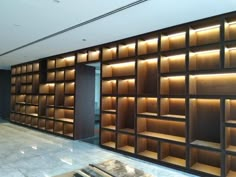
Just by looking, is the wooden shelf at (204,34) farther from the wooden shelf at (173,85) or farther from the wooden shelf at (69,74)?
the wooden shelf at (69,74)

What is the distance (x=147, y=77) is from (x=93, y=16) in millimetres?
1962

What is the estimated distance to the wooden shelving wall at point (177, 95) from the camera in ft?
11.4

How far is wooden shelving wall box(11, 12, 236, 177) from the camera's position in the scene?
11.4ft

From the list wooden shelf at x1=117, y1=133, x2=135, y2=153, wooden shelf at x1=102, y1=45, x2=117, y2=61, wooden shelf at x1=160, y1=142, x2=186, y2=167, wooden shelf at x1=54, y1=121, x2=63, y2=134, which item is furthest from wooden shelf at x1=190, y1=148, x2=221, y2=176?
wooden shelf at x1=54, y1=121, x2=63, y2=134

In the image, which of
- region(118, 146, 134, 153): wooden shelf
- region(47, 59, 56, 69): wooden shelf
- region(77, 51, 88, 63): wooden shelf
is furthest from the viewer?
region(47, 59, 56, 69): wooden shelf

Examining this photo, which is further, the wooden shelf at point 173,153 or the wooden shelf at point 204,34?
the wooden shelf at point 173,153

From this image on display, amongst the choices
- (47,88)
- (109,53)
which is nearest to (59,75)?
(47,88)

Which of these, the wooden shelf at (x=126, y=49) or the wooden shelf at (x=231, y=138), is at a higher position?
the wooden shelf at (x=126, y=49)

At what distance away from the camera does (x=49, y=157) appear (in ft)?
14.9

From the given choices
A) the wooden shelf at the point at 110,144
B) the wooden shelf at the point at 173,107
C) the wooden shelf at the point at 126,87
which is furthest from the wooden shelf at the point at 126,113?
the wooden shelf at the point at 173,107

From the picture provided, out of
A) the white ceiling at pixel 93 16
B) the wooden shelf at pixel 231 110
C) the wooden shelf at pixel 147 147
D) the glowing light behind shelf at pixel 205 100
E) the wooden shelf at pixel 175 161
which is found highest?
the white ceiling at pixel 93 16

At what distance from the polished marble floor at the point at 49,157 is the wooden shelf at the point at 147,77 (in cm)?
157

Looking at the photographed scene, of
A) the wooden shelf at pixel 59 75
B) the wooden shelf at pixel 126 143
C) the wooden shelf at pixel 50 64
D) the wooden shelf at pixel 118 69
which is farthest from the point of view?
the wooden shelf at pixel 50 64

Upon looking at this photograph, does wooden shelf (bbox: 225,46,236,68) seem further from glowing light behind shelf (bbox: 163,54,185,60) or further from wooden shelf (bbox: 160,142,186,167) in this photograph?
wooden shelf (bbox: 160,142,186,167)
